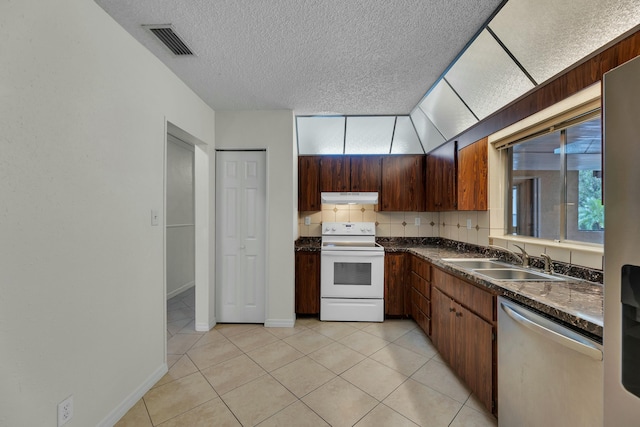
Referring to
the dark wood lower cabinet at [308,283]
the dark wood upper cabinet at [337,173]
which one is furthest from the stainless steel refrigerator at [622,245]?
the dark wood upper cabinet at [337,173]

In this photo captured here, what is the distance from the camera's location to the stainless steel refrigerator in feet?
2.62

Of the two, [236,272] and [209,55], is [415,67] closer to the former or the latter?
[209,55]

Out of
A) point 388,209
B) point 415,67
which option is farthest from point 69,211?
point 388,209

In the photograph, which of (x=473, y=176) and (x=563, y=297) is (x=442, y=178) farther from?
(x=563, y=297)

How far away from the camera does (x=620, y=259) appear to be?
0.83m

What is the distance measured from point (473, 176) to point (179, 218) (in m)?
4.35

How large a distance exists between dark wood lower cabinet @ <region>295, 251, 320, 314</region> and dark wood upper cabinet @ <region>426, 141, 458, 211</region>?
164 cm

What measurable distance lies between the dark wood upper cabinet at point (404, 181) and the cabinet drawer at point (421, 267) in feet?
2.67

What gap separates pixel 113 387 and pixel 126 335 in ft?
0.97

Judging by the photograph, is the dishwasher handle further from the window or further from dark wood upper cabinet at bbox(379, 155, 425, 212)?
dark wood upper cabinet at bbox(379, 155, 425, 212)

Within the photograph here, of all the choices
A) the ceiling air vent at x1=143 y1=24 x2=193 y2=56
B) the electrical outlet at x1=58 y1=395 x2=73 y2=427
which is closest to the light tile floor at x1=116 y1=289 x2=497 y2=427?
the electrical outlet at x1=58 y1=395 x2=73 y2=427

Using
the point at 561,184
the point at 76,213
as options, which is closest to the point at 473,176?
the point at 561,184

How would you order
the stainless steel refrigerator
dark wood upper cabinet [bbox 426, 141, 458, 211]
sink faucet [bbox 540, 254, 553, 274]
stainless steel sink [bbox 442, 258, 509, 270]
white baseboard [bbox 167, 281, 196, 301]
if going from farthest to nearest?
white baseboard [bbox 167, 281, 196, 301] < dark wood upper cabinet [bbox 426, 141, 458, 211] < stainless steel sink [bbox 442, 258, 509, 270] < sink faucet [bbox 540, 254, 553, 274] < the stainless steel refrigerator

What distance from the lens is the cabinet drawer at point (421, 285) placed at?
8.73 feet
